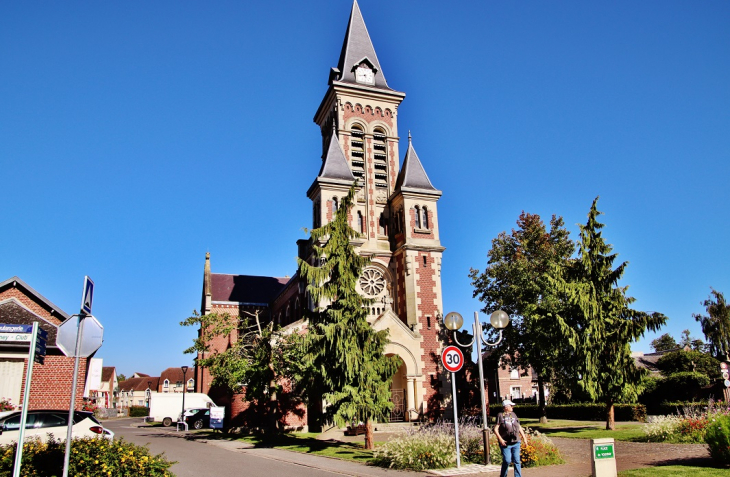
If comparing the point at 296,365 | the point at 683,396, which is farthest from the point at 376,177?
the point at 683,396

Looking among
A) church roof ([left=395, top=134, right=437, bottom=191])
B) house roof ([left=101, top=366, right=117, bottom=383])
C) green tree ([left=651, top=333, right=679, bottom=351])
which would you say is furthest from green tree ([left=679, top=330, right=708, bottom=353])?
house roof ([left=101, top=366, right=117, bottom=383])

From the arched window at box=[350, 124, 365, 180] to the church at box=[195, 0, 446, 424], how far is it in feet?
0.25

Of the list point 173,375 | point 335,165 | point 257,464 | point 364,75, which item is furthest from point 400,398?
point 173,375

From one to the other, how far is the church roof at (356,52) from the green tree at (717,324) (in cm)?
4599

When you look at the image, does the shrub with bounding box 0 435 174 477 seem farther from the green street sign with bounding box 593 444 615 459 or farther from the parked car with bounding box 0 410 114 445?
the green street sign with bounding box 593 444 615 459

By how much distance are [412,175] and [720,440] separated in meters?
27.6

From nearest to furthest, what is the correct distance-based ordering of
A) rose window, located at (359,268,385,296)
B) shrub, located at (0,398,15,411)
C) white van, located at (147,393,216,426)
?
shrub, located at (0,398,15,411), rose window, located at (359,268,385,296), white van, located at (147,393,216,426)

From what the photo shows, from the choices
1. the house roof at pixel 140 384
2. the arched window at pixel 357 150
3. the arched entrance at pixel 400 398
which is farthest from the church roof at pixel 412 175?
the house roof at pixel 140 384

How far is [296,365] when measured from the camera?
82.5ft

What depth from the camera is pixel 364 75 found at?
43250 millimetres

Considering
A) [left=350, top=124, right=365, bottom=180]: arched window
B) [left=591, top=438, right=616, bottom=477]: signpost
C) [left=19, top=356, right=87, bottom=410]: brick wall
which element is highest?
[left=350, top=124, right=365, bottom=180]: arched window

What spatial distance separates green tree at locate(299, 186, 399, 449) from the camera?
786 inches

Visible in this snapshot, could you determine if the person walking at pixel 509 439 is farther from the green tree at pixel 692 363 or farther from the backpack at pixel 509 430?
the green tree at pixel 692 363

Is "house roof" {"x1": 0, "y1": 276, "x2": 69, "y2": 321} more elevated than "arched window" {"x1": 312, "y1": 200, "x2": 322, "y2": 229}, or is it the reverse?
"arched window" {"x1": 312, "y1": 200, "x2": 322, "y2": 229}
